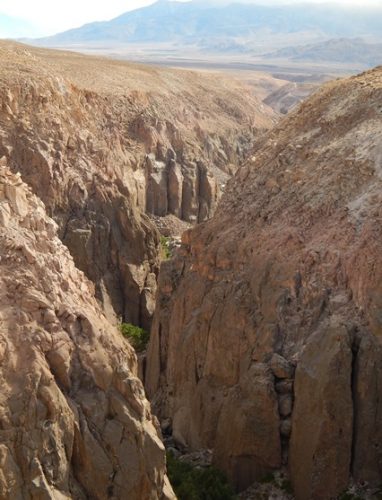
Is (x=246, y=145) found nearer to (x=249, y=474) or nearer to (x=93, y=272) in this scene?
(x=93, y=272)

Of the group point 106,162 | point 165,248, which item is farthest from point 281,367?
point 165,248

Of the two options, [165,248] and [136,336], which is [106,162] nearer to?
[165,248]

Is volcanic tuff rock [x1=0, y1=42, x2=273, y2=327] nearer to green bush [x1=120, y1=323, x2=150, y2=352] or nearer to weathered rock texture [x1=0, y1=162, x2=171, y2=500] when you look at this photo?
green bush [x1=120, y1=323, x2=150, y2=352]

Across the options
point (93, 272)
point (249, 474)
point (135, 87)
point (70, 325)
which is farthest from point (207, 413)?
point (135, 87)

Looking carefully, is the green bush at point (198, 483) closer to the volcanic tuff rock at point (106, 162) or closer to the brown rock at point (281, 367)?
the brown rock at point (281, 367)

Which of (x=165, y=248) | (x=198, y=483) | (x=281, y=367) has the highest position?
(x=281, y=367)

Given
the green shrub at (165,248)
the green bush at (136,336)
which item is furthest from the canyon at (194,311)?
the green bush at (136,336)
